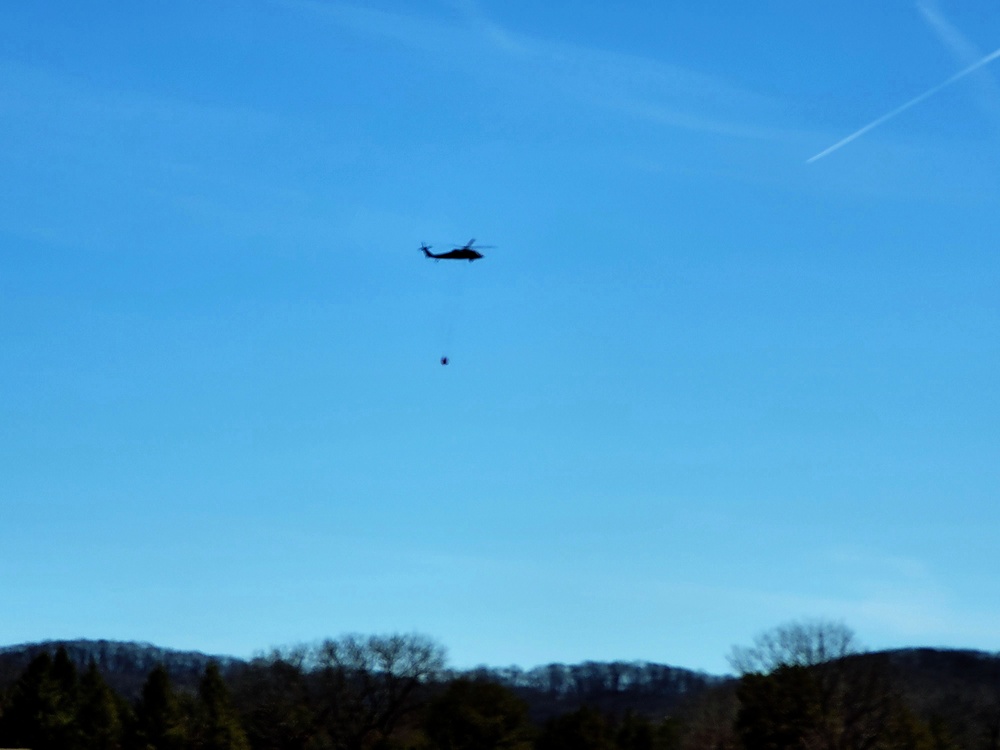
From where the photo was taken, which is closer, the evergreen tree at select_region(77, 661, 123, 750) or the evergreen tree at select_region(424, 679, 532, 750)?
the evergreen tree at select_region(424, 679, 532, 750)

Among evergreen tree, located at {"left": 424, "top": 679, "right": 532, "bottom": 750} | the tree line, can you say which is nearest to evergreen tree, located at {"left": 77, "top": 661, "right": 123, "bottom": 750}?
the tree line

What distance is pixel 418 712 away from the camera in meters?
105

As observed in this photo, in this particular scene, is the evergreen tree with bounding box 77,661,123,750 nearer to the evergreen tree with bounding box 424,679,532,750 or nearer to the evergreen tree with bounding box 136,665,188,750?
the evergreen tree with bounding box 136,665,188,750

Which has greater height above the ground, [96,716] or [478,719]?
[96,716]

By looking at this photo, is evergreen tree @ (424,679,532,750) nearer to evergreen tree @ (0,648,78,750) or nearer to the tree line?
the tree line

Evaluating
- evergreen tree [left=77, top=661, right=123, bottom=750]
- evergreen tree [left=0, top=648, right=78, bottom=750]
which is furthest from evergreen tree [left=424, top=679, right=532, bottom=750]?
evergreen tree [left=0, top=648, right=78, bottom=750]

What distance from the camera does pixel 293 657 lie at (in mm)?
110062

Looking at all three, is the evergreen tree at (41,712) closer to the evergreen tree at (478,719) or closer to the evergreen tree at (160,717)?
the evergreen tree at (160,717)

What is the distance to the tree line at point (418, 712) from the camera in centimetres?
8619

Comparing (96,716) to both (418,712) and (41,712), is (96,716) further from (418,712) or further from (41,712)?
(418,712)

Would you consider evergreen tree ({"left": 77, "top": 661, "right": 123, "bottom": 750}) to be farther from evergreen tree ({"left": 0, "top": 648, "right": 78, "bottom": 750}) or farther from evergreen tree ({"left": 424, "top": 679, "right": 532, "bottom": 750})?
evergreen tree ({"left": 424, "top": 679, "right": 532, "bottom": 750})

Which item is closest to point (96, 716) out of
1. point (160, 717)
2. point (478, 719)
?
point (160, 717)

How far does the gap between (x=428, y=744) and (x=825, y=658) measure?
1024 inches

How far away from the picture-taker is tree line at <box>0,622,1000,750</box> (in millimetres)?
86188
